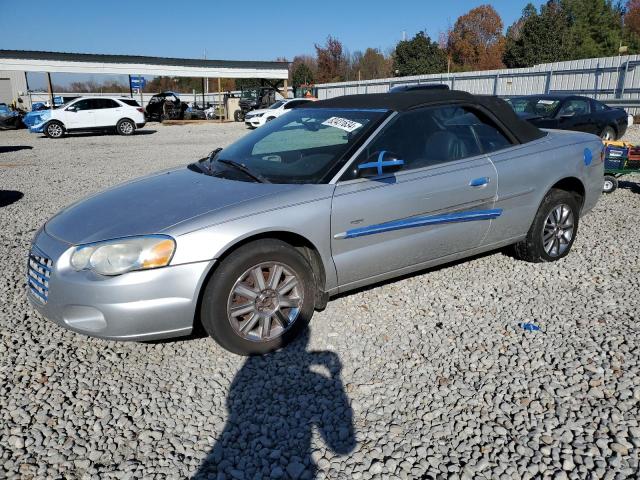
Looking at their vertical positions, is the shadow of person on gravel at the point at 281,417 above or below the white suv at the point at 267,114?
below

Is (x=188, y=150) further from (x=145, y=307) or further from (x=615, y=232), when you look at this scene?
(x=145, y=307)

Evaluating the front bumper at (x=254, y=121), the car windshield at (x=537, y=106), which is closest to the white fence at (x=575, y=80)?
the front bumper at (x=254, y=121)

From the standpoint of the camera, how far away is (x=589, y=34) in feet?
168

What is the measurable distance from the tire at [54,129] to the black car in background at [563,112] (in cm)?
1756

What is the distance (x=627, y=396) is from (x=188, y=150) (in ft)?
48.3

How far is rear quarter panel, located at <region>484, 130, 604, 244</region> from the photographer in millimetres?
4203

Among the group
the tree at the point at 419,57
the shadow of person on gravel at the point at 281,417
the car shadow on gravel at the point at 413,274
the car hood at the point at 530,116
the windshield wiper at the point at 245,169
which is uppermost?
the tree at the point at 419,57

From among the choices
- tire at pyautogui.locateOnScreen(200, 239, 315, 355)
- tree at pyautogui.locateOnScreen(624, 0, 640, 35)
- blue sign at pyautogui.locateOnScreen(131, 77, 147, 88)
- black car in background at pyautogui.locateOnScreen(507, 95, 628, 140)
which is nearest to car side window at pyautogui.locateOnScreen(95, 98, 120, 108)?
blue sign at pyautogui.locateOnScreen(131, 77, 147, 88)

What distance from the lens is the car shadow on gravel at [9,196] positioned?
805cm

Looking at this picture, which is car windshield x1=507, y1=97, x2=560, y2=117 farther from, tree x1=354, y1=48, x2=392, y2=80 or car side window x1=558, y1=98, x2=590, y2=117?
tree x1=354, y1=48, x2=392, y2=80

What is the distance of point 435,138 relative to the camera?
397 cm

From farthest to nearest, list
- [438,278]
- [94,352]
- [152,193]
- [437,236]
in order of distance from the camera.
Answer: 1. [438,278]
2. [437,236]
3. [152,193]
4. [94,352]

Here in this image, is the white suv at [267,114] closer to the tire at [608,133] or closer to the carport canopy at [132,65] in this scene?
the carport canopy at [132,65]

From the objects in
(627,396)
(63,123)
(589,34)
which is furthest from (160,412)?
(589,34)
